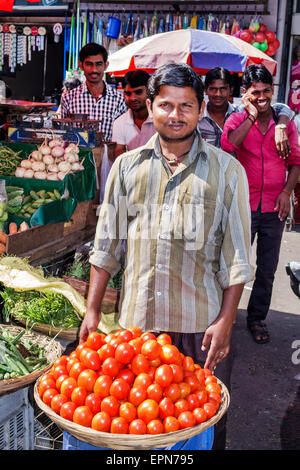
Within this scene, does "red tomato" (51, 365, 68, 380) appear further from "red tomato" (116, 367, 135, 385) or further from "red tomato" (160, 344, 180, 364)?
"red tomato" (160, 344, 180, 364)

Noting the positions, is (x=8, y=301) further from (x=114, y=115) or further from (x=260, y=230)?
(x=114, y=115)

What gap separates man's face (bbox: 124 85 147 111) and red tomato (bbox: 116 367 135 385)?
12.7ft

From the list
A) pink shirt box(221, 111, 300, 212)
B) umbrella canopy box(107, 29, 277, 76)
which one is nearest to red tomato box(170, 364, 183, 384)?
A: pink shirt box(221, 111, 300, 212)

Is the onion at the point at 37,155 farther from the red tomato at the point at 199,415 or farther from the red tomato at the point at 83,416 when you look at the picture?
the red tomato at the point at 199,415

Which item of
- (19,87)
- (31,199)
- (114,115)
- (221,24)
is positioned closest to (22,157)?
(31,199)

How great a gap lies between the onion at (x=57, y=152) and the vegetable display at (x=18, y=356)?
219 cm

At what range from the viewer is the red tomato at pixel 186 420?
6.91 ft

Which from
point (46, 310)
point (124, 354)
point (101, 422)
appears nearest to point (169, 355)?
point (124, 354)

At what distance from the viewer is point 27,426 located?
299cm

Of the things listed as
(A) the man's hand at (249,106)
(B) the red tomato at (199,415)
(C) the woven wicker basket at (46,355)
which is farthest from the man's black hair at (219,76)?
(B) the red tomato at (199,415)

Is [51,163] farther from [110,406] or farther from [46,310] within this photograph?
[110,406]

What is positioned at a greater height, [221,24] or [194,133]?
[221,24]

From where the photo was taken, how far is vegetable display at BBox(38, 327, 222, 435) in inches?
83.0

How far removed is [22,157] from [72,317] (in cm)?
229
